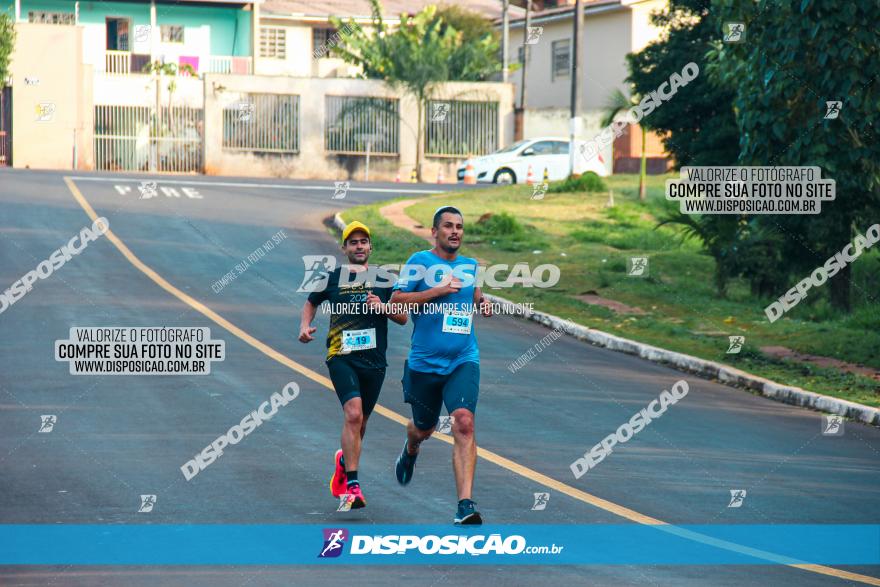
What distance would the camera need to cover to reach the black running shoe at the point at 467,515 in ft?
29.8

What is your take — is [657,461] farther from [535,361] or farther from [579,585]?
[535,361]

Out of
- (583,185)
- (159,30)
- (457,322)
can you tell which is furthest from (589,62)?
(457,322)

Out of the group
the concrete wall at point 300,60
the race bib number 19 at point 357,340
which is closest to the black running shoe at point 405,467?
the race bib number 19 at point 357,340

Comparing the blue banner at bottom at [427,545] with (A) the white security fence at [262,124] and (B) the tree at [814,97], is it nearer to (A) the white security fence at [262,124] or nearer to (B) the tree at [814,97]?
(B) the tree at [814,97]

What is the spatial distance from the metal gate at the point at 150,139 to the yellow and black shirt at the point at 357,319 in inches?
1706

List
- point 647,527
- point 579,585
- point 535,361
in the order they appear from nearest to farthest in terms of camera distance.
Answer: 1. point 579,585
2. point 647,527
3. point 535,361

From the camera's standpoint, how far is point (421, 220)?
102 ft

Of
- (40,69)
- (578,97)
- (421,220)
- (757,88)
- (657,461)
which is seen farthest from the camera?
(40,69)

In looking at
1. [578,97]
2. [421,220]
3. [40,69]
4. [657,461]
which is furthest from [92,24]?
[657,461]

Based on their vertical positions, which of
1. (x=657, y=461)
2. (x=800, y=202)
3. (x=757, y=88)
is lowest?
(x=657, y=461)

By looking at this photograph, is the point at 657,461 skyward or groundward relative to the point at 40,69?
groundward

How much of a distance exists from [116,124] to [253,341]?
37649mm

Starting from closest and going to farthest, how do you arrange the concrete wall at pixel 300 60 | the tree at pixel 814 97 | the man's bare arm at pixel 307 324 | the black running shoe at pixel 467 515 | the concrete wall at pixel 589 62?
the black running shoe at pixel 467 515 < the man's bare arm at pixel 307 324 < the tree at pixel 814 97 < the concrete wall at pixel 589 62 < the concrete wall at pixel 300 60

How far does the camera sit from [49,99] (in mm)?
52219
